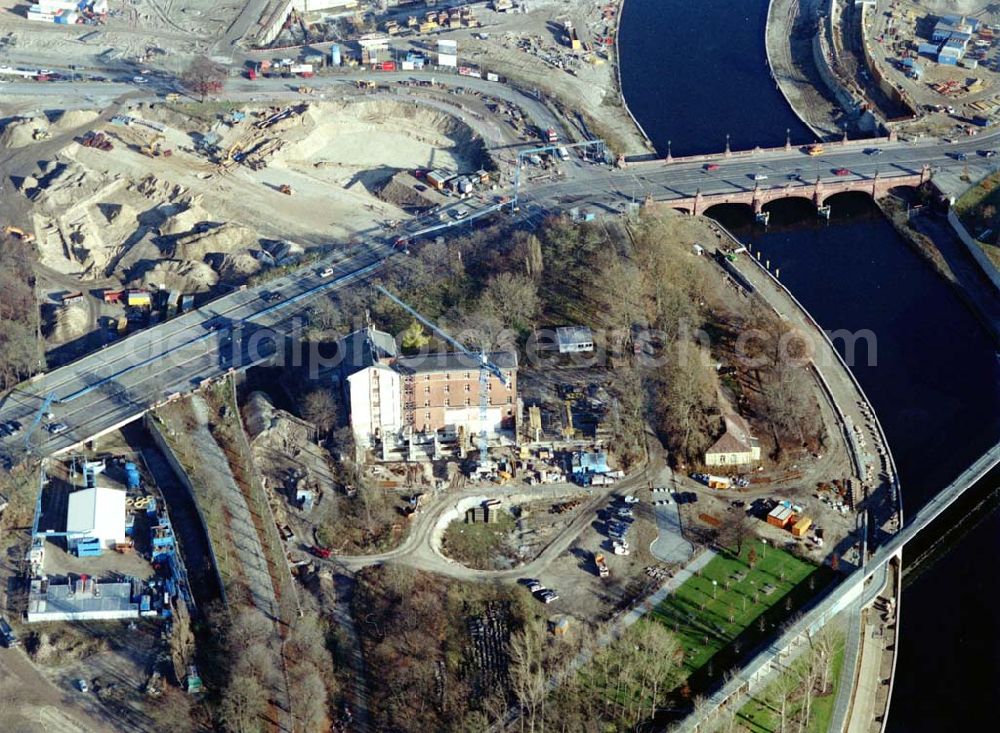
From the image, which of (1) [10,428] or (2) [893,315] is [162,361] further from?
(2) [893,315]

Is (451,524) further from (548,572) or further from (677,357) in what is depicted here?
(677,357)

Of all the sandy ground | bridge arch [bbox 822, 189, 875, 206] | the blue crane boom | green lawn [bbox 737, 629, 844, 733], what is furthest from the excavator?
green lawn [bbox 737, 629, 844, 733]

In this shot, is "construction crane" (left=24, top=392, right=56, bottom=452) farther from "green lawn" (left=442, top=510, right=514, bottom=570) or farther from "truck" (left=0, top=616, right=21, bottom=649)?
"green lawn" (left=442, top=510, right=514, bottom=570)

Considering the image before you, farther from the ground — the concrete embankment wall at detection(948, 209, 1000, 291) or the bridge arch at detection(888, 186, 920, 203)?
the bridge arch at detection(888, 186, 920, 203)

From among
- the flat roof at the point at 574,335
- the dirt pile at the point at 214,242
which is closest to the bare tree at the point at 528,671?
the flat roof at the point at 574,335

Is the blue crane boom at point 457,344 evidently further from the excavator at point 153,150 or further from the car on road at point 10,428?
the excavator at point 153,150

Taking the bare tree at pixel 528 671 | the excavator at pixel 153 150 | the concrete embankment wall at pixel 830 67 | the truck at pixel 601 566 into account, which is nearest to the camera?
the bare tree at pixel 528 671
